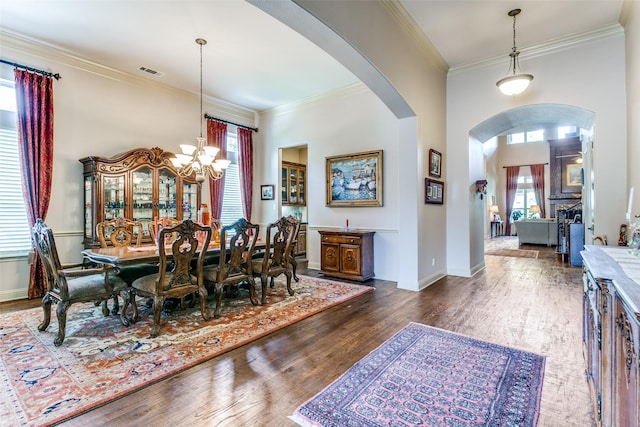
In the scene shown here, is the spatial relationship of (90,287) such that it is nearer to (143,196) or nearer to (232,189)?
(143,196)

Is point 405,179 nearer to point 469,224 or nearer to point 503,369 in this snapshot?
point 469,224

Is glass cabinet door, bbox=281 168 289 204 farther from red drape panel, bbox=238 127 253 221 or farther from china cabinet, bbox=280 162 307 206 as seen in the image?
red drape panel, bbox=238 127 253 221

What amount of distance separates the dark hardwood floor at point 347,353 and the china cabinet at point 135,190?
1.48 metres

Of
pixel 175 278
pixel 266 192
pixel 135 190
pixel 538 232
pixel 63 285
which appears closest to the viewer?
pixel 63 285

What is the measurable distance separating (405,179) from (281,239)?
6.88 feet

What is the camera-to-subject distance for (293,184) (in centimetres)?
794

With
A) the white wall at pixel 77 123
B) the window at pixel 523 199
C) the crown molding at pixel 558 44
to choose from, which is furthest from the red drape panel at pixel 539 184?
the white wall at pixel 77 123

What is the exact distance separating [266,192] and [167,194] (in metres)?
2.33

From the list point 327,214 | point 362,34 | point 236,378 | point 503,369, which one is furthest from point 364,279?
point 362,34

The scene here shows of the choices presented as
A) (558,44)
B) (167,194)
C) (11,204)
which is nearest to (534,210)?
(558,44)

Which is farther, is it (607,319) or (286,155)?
(286,155)

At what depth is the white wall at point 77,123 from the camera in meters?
4.23

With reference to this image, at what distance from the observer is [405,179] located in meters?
4.68

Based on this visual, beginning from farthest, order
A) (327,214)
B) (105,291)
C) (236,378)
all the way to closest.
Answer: (327,214), (105,291), (236,378)
